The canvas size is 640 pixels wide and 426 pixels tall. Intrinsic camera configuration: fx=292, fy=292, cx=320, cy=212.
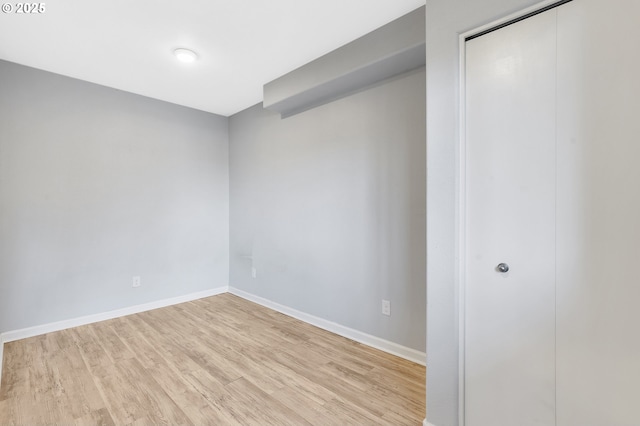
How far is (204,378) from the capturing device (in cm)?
210

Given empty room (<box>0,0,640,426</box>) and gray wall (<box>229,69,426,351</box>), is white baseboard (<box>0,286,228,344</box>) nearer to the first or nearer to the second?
empty room (<box>0,0,640,426</box>)

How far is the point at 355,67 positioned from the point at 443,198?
1400 millimetres

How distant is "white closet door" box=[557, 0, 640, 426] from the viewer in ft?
3.67

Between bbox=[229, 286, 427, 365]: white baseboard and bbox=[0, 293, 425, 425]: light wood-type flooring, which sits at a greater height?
bbox=[229, 286, 427, 365]: white baseboard

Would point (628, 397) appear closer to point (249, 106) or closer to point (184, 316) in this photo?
point (184, 316)

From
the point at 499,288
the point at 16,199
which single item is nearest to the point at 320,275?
the point at 499,288

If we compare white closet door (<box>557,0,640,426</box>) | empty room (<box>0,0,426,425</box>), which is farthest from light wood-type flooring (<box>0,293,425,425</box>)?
white closet door (<box>557,0,640,426</box>)

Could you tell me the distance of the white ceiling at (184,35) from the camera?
1983 millimetres

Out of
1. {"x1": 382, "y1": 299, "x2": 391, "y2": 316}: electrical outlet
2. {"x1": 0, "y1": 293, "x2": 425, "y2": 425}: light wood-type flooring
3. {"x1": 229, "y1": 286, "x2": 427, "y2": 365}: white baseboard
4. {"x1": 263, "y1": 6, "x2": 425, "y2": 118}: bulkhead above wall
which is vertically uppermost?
{"x1": 263, "y1": 6, "x2": 425, "y2": 118}: bulkhead above wall

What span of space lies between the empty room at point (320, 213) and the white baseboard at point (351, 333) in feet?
0.08

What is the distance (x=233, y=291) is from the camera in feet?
13.9

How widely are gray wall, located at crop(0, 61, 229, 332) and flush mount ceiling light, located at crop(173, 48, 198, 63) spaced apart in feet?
4.18

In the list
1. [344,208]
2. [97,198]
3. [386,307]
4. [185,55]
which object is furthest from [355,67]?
[97,198]

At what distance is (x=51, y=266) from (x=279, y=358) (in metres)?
2.48
